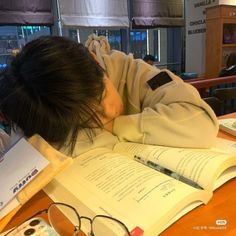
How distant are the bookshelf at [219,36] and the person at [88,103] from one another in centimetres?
350

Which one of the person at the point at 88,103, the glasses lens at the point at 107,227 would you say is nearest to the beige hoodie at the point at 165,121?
the person at the point at 88,103

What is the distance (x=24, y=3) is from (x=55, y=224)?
10.2 feet

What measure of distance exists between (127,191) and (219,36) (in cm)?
390

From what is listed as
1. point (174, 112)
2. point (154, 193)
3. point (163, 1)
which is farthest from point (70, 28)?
point (154, 193)

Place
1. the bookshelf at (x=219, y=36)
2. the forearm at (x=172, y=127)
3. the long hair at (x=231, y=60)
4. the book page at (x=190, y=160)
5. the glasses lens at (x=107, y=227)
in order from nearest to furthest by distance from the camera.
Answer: the glasses lens at (x=107, y=227)
the book page at (x=190, y=160)
the forearm at (x=172, y=127)
the long hair at (x=231, y=60)
the bookshelf at (x=219, y=36)

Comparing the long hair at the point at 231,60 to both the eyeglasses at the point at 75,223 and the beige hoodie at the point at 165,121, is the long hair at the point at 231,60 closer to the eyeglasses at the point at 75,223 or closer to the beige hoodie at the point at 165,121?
the beige hoodie at the point at 165,121

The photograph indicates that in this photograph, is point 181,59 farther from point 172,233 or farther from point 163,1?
point 172,233

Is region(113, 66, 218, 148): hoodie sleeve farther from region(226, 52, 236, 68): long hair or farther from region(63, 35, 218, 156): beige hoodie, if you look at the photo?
region(226, 52, 236, 68): long hair

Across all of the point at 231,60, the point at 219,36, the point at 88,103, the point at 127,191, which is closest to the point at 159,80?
the point at 88,103

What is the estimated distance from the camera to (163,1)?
3.99 metres

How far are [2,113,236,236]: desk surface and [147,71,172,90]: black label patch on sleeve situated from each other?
313mm

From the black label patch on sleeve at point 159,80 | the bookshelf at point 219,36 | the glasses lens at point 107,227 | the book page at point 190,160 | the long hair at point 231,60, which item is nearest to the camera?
the glasses lens at point 107,227

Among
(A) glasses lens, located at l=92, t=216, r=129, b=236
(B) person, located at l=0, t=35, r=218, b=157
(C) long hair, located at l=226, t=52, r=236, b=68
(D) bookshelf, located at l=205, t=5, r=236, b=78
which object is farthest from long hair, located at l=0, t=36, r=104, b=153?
(D) bookshelf, located at l=205, t=5, r=236, b=78

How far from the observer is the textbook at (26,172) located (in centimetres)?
46
